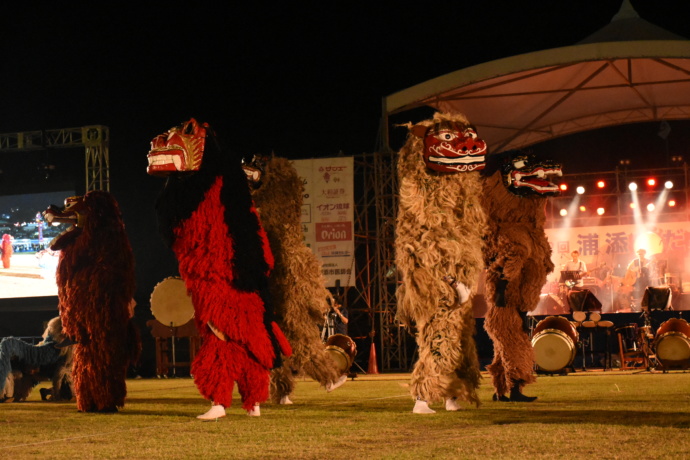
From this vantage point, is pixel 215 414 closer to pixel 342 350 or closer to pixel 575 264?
pixel 342 350

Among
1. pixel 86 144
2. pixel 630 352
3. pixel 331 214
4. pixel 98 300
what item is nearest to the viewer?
pixel 98 300

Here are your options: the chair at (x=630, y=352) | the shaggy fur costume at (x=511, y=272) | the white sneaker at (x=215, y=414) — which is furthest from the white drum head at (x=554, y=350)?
the white sneaker at (x=215, y=414)

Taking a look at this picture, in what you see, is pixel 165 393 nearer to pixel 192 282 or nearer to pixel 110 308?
pixel 110 308

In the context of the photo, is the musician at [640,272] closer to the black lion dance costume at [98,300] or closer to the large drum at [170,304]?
the large drum at [170,304]

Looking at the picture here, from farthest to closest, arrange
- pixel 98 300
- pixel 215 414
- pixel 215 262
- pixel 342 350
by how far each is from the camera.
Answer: pixel 342 350 < pixel 98 300 < pixel 215 262 < pixel 215 414

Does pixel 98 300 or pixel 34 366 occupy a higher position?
pixel 98 300

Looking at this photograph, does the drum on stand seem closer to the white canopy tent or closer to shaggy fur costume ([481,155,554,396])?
the white canopy tent

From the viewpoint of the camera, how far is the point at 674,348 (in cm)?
1191

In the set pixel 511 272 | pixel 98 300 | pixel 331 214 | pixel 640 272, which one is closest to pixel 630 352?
pixel 331 214

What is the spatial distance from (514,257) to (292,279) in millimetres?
1906

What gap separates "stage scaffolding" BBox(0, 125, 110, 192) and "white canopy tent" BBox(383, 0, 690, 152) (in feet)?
21.3

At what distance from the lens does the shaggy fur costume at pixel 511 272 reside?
7.13 meters

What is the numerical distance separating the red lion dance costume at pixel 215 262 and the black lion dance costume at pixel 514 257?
6.23ft

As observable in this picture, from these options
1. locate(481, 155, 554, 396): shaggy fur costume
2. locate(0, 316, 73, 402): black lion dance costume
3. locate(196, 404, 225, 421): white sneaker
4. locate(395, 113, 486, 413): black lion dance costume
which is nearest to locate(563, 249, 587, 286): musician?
locate(481, 155, 554, 396): shaggy fur costume
